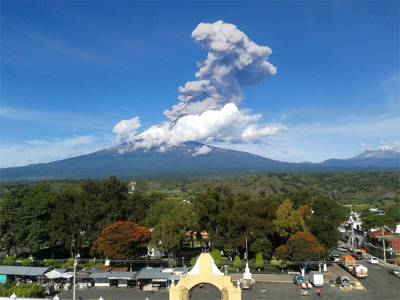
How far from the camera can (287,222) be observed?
31.8m

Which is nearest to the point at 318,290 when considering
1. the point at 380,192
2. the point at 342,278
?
the point at 342,278

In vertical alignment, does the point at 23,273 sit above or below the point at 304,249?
below

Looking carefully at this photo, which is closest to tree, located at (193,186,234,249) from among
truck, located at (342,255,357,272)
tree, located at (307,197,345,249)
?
tree, located at (307,197,345,249)

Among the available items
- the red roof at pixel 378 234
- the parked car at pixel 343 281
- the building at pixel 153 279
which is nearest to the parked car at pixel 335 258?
the red roof at pixel 378 234

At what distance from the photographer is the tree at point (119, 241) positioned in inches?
1177

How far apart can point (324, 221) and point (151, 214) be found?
46.1 feet

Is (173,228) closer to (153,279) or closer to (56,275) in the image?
(153,279)

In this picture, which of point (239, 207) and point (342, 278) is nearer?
point (342, 278)

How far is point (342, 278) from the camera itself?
26453mm

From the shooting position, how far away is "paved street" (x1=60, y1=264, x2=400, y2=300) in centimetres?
2323

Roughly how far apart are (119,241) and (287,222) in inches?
488

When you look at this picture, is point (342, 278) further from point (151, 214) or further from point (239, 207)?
point (151, 214)

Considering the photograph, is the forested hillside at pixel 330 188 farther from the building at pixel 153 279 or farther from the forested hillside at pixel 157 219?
the building at pixel 153 279

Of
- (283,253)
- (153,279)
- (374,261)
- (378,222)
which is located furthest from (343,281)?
(378,222)
